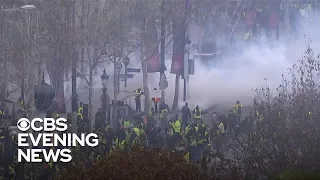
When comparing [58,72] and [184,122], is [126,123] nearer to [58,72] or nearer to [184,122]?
[184,122]

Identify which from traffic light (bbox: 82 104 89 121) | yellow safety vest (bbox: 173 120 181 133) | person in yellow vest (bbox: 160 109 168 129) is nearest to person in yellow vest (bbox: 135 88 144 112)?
person in yellow vest (bbox: 160 109 168 129)

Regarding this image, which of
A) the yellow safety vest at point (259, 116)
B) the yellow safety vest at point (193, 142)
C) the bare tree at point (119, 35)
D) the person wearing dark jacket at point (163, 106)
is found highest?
the bare tree at point (119, 35)

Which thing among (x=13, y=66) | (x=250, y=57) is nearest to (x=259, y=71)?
(x=250, y=57)

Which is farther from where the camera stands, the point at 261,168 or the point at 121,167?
the point at 261,168

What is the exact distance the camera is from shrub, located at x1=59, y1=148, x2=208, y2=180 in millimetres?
8945

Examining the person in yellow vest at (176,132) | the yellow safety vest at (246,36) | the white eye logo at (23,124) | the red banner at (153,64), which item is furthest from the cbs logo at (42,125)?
the yellow safety vest at (246,36)

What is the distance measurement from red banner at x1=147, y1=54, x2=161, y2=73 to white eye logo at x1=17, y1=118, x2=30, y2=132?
827 centimetres

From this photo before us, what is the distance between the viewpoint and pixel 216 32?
3005cm

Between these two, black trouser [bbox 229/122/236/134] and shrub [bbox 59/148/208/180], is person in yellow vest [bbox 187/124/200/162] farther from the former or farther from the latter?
shrub [bbox 59/148/208/180]

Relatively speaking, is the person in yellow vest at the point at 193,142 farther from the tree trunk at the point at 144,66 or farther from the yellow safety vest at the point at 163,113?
the tree trunk at the point at 144,66

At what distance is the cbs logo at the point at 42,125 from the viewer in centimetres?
1493

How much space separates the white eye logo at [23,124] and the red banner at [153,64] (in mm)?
8272

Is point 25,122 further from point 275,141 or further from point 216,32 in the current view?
point 216,32

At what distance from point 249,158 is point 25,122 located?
19.2 ft
